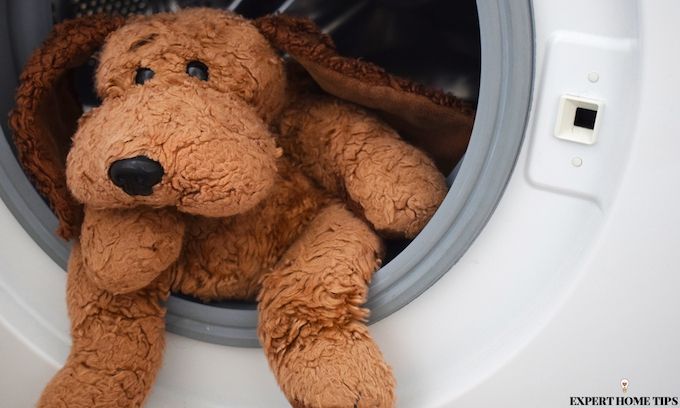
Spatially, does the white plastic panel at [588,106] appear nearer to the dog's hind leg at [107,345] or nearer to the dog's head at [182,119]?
the dog's head at [182,119]

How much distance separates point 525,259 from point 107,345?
14.9 inches

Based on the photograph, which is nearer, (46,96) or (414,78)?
(46,96)

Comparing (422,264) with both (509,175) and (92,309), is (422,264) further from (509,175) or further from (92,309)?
(92,309)

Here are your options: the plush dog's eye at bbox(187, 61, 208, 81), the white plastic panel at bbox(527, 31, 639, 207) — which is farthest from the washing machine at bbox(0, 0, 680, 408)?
the plush dog's eye at bbox(187, 61, 208, 81)

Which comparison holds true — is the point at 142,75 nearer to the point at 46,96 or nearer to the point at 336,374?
the point at 46,96

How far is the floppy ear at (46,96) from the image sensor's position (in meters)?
0.71

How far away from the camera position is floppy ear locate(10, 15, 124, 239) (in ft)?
2.32

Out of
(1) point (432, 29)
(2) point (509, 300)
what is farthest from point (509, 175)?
(1) point (432, 29)

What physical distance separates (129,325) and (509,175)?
37cm

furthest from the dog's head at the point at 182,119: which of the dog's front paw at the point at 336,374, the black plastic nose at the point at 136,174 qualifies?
the dog's front paw at the point at 336,374

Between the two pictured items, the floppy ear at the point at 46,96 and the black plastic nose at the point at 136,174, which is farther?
the floppy ear at the point at 46,96

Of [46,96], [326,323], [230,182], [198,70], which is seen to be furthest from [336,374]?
[46,96]

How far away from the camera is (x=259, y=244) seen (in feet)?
2.33

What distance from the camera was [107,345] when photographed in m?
0.70
